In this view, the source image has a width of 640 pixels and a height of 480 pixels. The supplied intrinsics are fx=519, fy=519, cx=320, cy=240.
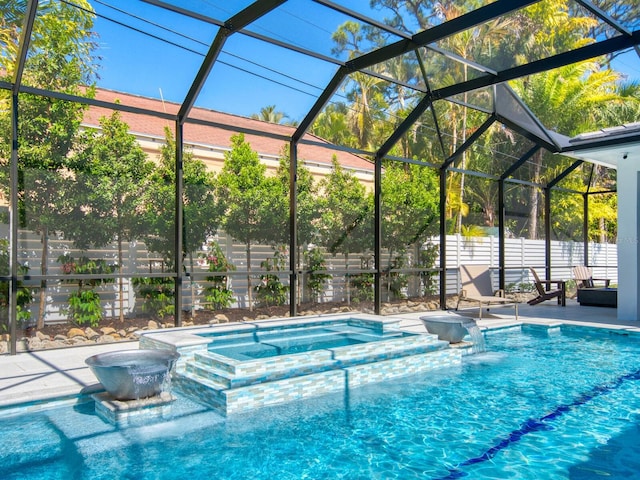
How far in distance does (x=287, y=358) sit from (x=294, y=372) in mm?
159

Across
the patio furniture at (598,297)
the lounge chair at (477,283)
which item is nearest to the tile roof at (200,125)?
the lounge chair at (477,283)

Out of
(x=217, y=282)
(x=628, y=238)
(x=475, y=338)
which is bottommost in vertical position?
(x=475, y=338)

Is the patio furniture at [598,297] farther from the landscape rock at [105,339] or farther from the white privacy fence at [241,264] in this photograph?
the landscape rock at [105,339]

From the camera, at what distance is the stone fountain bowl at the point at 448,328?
7.16 metres

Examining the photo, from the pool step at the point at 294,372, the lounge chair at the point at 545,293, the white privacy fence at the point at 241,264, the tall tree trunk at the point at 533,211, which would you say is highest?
the tall tree trunk at the point at 533,211

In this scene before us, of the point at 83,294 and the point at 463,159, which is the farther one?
the point at 463,159

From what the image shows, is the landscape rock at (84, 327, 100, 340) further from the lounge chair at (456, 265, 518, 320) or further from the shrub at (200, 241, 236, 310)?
the lounge chair at (456, 265, 518, 320)

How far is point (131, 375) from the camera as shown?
14.2 ft

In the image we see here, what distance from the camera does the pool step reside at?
4836mm

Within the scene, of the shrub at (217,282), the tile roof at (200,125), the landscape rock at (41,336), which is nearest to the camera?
the landscape rock at (41,336)

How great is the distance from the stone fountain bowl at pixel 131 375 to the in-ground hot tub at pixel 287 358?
1.64 ft

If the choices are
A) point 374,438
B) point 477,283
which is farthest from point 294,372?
point 477,283

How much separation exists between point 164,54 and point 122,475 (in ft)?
20.4

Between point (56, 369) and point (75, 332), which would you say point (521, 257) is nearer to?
point (75, 332)
